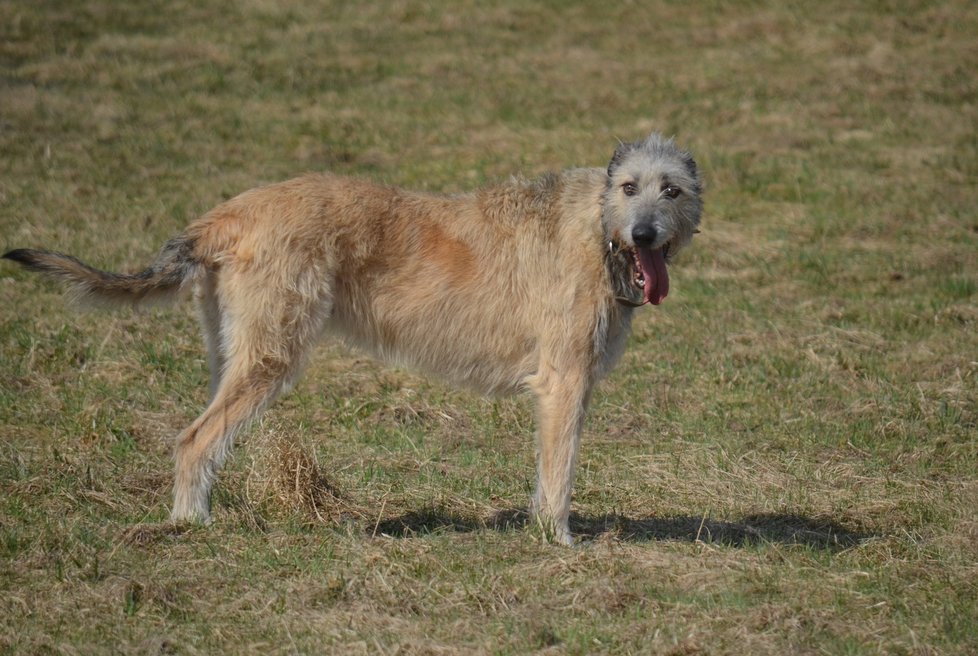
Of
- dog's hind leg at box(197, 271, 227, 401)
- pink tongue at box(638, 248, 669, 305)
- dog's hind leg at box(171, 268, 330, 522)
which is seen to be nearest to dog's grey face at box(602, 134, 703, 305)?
pink tongue at box(638, 248, 669, 305)

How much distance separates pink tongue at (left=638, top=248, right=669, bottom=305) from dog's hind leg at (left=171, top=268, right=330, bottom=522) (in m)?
1.61

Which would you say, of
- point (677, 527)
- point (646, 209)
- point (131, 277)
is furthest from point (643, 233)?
point (131, 277)

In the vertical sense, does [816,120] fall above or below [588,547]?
above

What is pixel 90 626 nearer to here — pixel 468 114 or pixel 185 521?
pixel 185 521

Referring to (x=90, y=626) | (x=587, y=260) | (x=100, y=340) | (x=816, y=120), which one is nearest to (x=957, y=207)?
(x=816, y=120)

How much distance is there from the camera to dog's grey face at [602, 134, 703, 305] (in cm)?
632

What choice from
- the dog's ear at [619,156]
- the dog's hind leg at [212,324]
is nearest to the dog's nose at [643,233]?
the dog's ear at [619,156]

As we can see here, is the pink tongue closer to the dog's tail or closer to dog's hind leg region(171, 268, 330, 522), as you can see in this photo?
dog's hind leg region(171, 268, 330, 522)

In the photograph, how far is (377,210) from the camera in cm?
648

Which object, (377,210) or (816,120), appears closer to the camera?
(377,210)

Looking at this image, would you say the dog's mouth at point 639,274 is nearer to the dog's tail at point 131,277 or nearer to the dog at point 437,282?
the dog at point 437,282

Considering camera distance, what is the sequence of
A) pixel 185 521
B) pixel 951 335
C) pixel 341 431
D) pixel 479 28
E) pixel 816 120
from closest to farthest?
pixel 185 521 < pixel 341 431 < pixel 951 335 < pixel 816 120 < pixel 479 28

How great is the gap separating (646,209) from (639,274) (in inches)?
13.3

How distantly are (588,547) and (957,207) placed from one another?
8.36m
